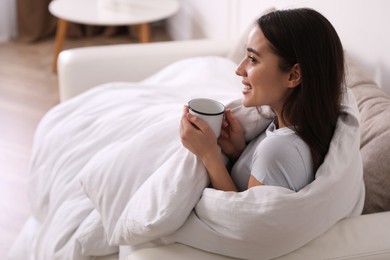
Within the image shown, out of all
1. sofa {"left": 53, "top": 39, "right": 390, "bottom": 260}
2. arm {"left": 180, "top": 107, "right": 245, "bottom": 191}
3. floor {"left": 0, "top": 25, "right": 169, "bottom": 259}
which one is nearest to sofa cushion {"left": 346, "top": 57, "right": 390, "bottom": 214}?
sofa {"left": 53, "top": 39, "right": 390, "bottom": 260}

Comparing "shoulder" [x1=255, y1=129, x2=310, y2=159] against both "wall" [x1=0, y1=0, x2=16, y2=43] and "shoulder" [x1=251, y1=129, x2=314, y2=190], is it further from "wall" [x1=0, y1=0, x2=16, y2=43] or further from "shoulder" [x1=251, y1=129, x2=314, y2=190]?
"wall" [x1=0, y1=0, x2=16, y2=43]

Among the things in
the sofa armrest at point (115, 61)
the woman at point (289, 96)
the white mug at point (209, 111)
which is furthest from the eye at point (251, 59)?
the sofa armrest at point (115, 61)

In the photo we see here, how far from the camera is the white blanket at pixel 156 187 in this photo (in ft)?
4.06

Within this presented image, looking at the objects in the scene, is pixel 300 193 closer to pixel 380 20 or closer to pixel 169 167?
pixel 169 167

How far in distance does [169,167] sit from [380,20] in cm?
Result: 86

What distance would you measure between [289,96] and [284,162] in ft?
0.51

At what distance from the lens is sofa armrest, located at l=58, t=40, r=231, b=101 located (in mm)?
2344

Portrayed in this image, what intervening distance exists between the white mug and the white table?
6.19 ft

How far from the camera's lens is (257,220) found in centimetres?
121

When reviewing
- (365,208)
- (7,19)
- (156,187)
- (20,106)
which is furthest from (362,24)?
(7,19)

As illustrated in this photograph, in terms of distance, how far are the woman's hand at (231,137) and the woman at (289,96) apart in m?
0.14

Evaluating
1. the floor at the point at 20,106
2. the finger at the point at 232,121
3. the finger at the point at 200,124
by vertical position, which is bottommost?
the floor at the point at 20,106

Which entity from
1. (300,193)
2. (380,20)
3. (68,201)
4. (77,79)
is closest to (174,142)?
(68,201)

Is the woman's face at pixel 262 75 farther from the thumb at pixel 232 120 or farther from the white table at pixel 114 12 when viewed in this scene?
the white table at pixel 114 12
